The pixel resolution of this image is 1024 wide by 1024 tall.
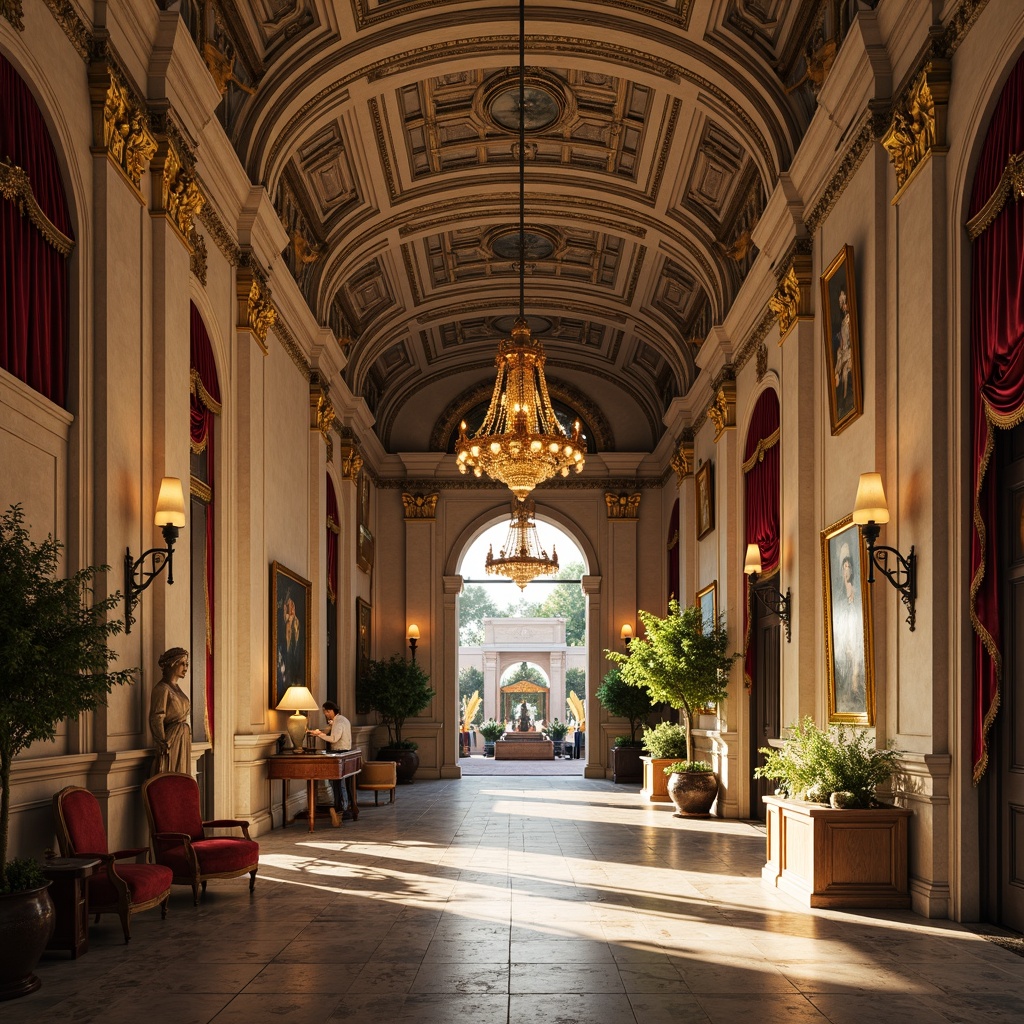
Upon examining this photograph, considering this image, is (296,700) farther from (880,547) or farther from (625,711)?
(625,711)

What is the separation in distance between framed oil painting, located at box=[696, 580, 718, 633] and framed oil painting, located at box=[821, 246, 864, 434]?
252 inches

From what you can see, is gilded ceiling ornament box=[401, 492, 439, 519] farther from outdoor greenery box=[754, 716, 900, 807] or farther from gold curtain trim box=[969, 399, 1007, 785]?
gold curtain trim box=[969, 399, 1007, 785]

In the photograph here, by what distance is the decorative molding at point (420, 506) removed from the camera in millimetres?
23672

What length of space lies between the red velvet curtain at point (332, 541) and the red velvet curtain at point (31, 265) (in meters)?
10.4

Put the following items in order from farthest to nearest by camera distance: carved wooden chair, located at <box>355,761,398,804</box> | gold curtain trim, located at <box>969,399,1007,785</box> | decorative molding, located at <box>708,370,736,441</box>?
carved wooden chair, located at <box>355,761,398,804</box> → decorative molding, located at <box>708,370,736,441</box> → gold curtain trim, located at <box>969,399,1007,785</box>

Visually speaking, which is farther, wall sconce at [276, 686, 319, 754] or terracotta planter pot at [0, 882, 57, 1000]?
wall sconce at [276, 686, 319, 754]

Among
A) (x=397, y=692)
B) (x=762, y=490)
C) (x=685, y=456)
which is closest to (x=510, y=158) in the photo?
(x=762, y=490)

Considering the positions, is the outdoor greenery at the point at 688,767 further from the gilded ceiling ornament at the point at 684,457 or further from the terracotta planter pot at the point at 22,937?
the terracotta planter pot at the point at 22,937

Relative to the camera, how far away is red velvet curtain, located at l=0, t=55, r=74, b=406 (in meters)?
6.66

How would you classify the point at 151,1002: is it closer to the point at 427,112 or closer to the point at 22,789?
the point at 22,789

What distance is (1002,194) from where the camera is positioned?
7059mm

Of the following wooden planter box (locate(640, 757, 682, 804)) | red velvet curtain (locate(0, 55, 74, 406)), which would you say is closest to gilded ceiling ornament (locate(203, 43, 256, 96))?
red velvet curtain (locate(0, 55, 74, 406))

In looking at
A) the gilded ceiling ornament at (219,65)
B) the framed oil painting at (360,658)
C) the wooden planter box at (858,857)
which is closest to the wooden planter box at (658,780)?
the framed oil painting at (360,658)

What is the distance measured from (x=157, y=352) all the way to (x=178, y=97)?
2126 millimetres
